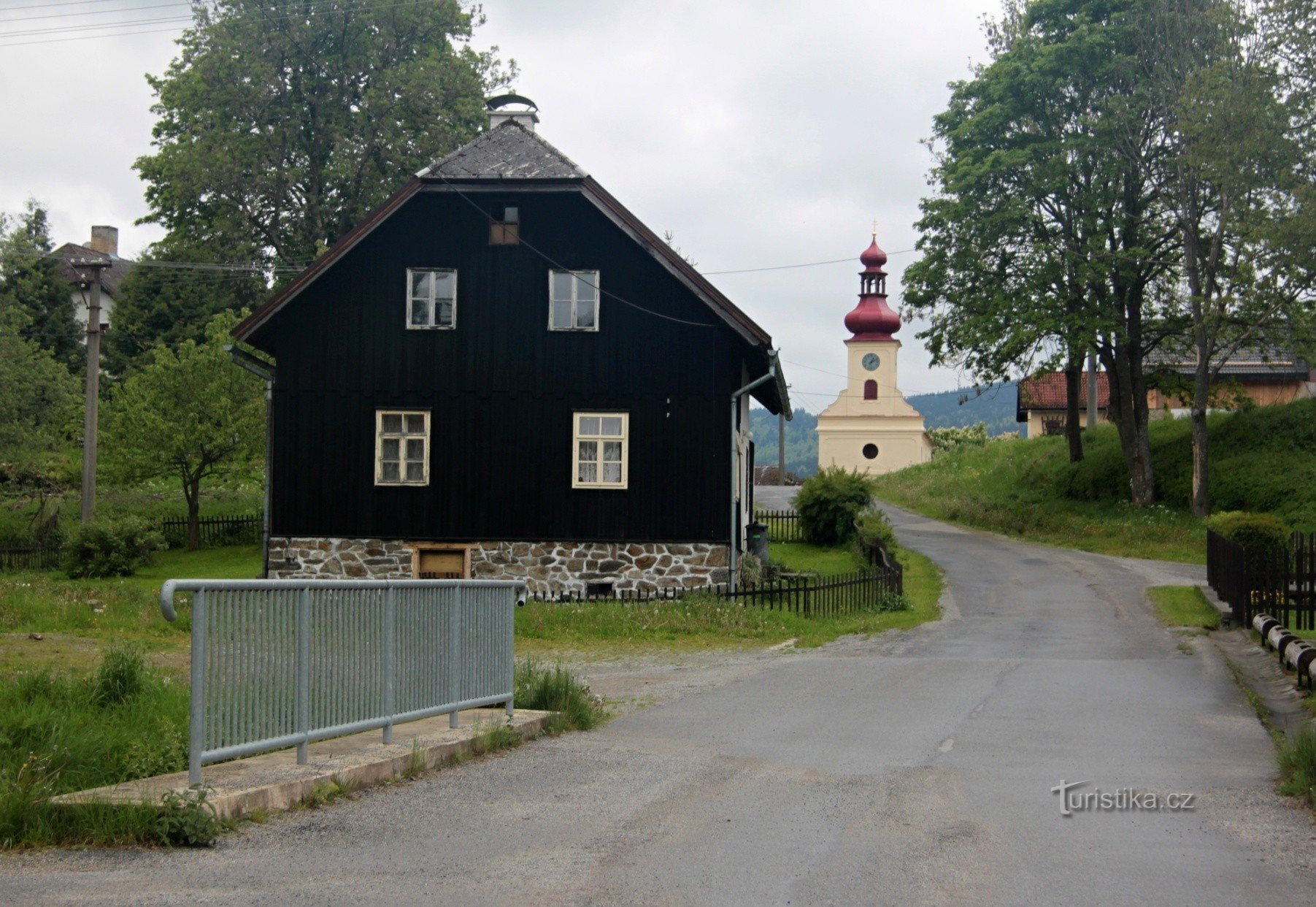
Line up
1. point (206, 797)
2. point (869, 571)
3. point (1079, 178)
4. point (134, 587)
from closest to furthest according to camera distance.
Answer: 1. point (206, 797)
2. point (869, 571)
3. point (134, 587)
4. point (1079, 178)

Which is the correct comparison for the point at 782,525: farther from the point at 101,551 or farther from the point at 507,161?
the point at 101,551

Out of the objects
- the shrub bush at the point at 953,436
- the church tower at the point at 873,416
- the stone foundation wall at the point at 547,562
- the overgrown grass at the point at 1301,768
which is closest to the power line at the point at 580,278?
the stone foundation wall at the point at 547,562

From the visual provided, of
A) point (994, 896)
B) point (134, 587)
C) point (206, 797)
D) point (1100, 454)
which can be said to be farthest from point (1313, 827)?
point (1100, 454)

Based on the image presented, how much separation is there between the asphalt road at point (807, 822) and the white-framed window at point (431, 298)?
47.2ft

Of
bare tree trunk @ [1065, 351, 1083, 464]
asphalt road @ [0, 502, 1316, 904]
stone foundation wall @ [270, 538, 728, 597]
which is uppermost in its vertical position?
bare tree trunk @ [1065, 351, 1083, 464]

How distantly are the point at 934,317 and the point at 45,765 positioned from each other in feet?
132

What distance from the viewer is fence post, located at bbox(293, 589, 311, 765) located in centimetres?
782

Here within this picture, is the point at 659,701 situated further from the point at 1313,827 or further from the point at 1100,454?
the point at 1100,454

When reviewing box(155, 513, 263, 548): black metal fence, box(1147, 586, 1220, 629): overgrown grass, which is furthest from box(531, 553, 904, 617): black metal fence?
box(155, 513, 263, 548): black metal fence

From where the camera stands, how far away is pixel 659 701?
44.1 feet

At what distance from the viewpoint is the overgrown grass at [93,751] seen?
21.5ft

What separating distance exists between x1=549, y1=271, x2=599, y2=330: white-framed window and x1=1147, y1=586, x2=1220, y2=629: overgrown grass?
482 inches

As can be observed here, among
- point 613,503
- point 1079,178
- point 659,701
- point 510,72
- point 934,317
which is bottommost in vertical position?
point 659,701

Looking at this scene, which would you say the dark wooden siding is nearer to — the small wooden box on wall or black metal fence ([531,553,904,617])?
the small wooden box on wall
